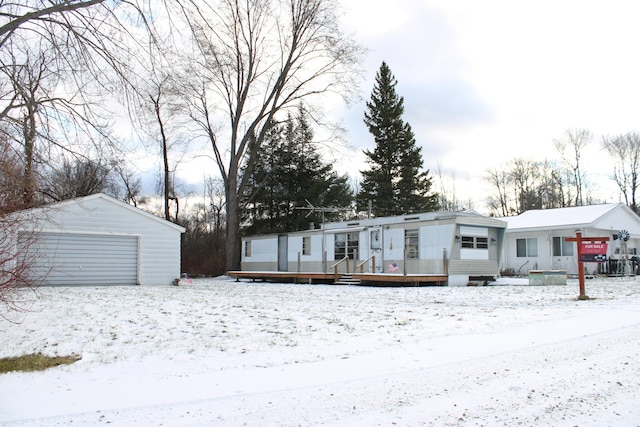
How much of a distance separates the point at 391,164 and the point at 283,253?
15336 millimetres

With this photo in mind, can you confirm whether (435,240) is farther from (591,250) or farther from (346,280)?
(591,250)

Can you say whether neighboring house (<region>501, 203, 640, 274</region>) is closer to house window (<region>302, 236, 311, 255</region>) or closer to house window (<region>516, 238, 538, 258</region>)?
house window (<region>516, 238, 538, 258</region>)

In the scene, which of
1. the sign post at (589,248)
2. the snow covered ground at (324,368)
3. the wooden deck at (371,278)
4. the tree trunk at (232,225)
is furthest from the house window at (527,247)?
the snow covered ground at (324,368)

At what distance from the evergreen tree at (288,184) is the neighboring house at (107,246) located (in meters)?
16.1

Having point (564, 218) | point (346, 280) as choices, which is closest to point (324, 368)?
point (346, 280)

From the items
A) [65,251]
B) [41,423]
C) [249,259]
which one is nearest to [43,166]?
[41,423]

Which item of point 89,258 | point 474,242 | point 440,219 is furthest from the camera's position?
point 474,242

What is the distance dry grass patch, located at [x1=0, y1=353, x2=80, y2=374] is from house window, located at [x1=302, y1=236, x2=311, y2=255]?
18.6m

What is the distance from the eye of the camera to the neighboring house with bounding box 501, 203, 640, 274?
24875 millimetres

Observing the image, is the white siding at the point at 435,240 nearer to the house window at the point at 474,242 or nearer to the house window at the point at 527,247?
the house window at the point at 474,242

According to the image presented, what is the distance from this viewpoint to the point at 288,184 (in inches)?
1458

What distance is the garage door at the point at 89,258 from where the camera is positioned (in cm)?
1766

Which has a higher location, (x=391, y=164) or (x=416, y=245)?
(x=391, y=164)

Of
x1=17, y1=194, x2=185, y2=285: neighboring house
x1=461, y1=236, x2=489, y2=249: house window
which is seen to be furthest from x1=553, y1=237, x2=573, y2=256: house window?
x1=17, y1=194, x2=185, y2=285: neighboring house
